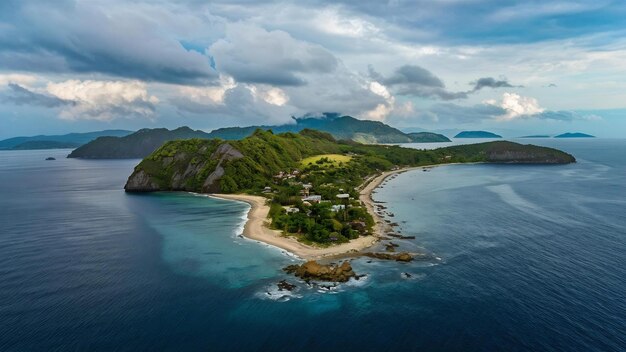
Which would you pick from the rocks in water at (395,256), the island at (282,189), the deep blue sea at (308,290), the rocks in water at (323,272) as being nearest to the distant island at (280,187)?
the island at (282,189)

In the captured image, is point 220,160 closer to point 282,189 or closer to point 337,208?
point 282,189

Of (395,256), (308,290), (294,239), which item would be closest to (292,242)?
(294,239)

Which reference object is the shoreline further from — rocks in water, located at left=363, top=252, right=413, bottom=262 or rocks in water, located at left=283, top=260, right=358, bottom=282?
rocks in water, located at left=283, top=260, right=358, bottom=282

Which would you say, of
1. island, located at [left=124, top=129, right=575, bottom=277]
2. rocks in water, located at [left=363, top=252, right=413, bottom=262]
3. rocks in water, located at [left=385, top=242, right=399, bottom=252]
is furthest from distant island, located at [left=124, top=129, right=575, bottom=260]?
rocks in water, located at [left=385, top=242, right=399, bottom=252]

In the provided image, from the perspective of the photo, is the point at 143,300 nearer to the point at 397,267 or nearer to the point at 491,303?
the point at 397,267

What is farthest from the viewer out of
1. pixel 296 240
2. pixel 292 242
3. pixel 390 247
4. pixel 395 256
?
pixel 296 240

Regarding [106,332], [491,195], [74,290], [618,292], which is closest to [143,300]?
[106,332]

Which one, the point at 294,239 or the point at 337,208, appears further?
the point at 337,208
